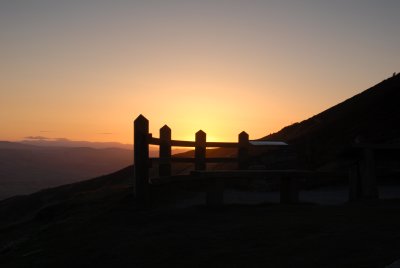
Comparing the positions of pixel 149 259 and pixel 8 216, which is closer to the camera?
pixel 149 259

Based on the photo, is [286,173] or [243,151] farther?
[243,151]

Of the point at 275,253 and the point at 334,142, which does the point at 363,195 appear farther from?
the point at 334,142

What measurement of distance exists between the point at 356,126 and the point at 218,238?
15784 millimetres

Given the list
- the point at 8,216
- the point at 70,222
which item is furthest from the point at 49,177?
the point at 70,222

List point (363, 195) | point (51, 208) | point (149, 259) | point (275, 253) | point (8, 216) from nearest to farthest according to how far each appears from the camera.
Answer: point (275, 253) → point (149, 259) → point (363, 195) → point (51, 208) → point (8, 216)

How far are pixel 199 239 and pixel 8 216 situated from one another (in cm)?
1436

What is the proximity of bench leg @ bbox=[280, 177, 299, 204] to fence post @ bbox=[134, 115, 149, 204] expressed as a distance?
3.09 meters

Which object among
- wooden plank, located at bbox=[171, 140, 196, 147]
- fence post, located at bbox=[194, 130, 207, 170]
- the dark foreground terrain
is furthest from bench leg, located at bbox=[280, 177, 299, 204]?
fence post, located at bbox=[194, 130, 207, 170]

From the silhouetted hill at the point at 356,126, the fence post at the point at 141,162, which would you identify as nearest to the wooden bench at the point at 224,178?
the fence post at the point at 141,162

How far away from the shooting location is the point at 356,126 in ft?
72.1

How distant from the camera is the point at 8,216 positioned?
19922 mm

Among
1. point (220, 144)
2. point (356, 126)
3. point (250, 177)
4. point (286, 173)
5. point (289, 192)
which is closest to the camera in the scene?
point (250, 177)

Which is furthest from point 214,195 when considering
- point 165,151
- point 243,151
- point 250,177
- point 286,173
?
point 243,151

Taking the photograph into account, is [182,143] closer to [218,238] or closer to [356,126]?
[218,238]
